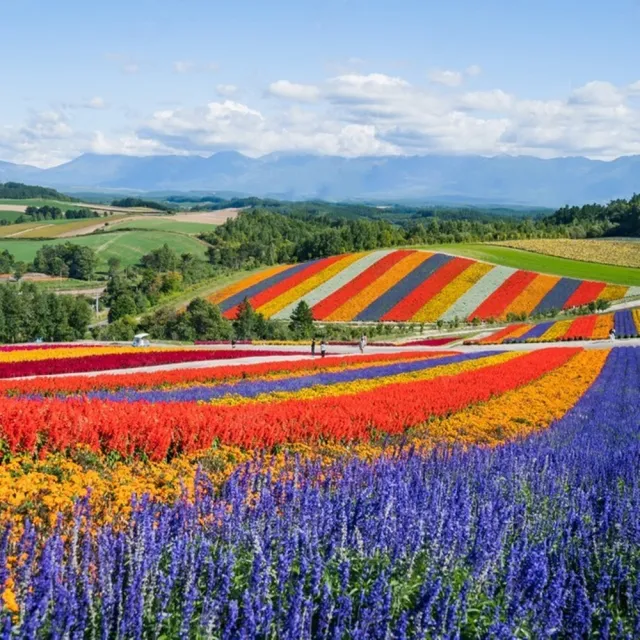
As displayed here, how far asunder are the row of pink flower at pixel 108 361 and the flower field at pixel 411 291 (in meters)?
32.9

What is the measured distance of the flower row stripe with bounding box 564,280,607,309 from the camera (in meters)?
66.7

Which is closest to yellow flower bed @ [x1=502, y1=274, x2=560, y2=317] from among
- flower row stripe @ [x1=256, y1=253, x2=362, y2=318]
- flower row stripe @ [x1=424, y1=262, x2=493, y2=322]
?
flower row stripe @ [x1=424, y1=262, x2=493, y2=322]

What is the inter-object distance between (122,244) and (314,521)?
14540cm

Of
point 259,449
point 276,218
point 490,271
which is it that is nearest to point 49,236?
point 276,218

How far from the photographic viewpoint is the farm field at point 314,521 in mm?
4551

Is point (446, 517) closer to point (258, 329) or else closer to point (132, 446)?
point (132, 446)

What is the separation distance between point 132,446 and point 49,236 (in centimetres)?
15691

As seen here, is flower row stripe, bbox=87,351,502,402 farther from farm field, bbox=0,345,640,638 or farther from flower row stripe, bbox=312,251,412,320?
flower row stripe, bbox=312,251,412,320

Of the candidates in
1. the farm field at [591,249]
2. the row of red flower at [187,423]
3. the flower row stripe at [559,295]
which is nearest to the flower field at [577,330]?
the flower row stripe at [559,295]

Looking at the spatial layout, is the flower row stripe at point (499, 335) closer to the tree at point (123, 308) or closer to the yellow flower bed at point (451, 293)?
the yellow flower bed at point (451, 293)

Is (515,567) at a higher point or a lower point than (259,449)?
higher

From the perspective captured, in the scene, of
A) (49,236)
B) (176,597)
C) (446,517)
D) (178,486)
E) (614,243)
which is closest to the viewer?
(176,597)

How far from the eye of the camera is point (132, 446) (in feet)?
34.0

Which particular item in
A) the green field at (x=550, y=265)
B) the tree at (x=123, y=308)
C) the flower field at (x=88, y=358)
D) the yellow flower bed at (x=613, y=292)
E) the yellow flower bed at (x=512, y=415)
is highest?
the green field at (x=550, y=265)
